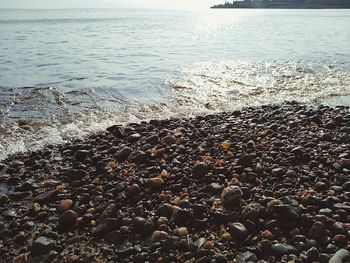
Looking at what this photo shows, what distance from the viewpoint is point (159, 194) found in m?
5.98

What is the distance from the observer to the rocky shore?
4.65 m

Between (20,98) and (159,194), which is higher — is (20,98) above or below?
above

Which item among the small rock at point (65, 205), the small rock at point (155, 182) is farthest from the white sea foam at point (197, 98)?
the small rock at point (155, 182)

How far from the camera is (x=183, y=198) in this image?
580 centimetres

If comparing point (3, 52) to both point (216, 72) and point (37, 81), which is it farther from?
point (216, 72)

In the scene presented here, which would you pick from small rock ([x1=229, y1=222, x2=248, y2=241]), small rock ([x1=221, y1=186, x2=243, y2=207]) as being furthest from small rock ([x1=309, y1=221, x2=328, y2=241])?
small rock ([x1=221, y1=186, x2=243, y2=207])

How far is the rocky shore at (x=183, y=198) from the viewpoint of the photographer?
15.3 ft

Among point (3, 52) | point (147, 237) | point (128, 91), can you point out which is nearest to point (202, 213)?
→ point (147, 237)

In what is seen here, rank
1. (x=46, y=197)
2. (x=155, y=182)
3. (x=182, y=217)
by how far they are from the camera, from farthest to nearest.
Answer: (x=155, y=182) → (x=46, y=197) → (x=182, y=217)

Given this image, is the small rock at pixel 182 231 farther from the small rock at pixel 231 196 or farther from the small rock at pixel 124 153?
the small rock at pixel 124 153

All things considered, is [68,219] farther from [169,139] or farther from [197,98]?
[197,98]

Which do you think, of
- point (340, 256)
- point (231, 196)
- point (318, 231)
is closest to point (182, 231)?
point (231, 196)

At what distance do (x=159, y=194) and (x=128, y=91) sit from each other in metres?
9.26

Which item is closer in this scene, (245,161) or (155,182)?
(155,182)
